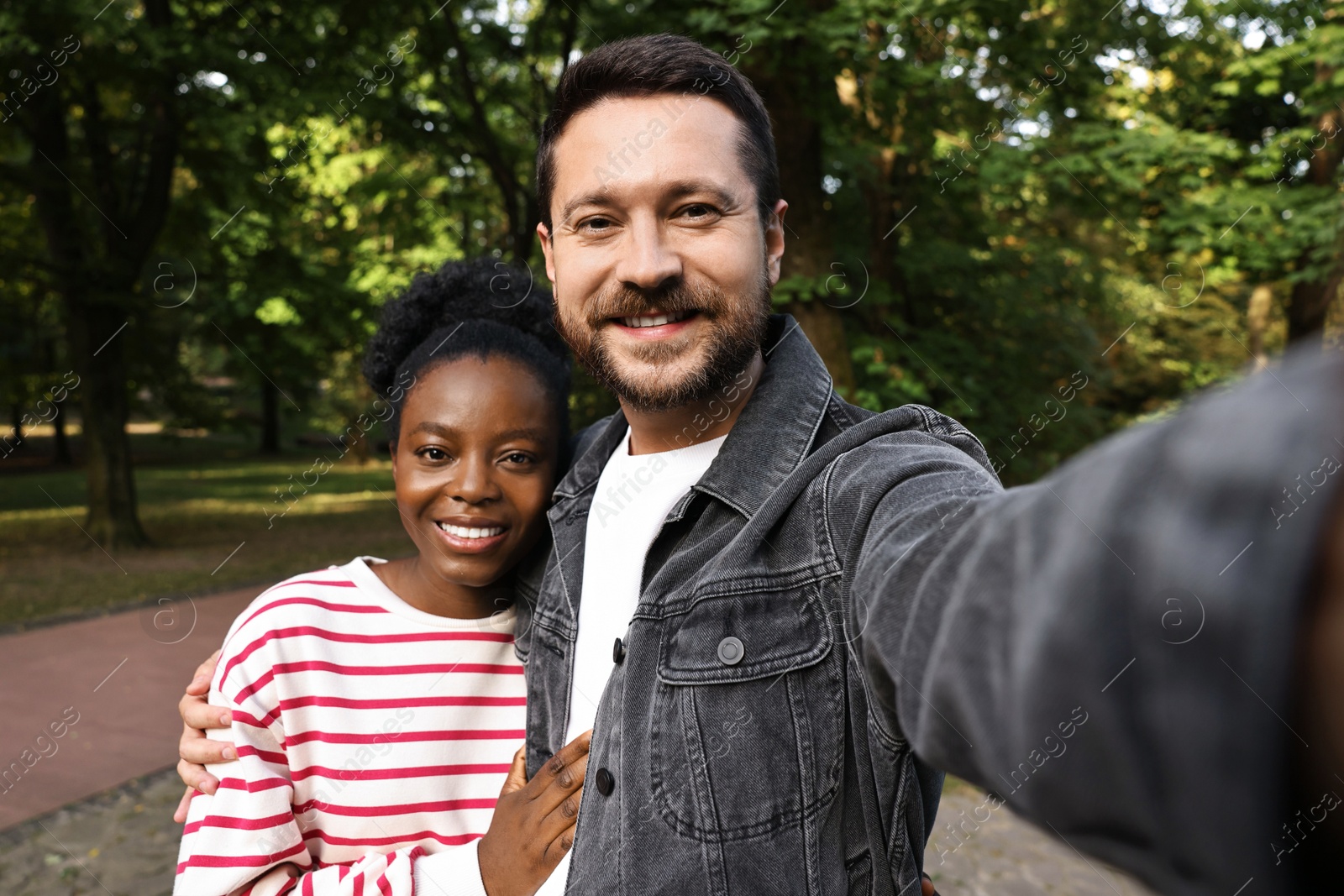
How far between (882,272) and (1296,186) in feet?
11.6

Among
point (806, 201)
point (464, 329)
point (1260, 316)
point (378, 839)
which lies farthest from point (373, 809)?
point (1260, 316)

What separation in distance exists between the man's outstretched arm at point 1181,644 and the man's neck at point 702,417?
1.16 m

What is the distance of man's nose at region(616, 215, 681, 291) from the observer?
177 centimetres

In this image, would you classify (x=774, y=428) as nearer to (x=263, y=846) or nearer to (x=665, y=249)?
(x=665, y=249)

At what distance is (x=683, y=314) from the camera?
1.82m

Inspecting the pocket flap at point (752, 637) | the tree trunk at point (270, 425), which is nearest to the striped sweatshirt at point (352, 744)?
the pocket flap at point (752, 637)

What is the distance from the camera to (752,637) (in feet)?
4.59

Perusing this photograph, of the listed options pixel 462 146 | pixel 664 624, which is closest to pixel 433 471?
pixel 664 624

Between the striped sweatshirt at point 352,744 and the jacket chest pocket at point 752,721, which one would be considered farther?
the striped sweatshirt at point 352,744

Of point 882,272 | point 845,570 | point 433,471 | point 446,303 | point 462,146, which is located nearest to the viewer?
point 845,570

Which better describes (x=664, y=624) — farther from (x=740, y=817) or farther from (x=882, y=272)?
(x=882, y=272)

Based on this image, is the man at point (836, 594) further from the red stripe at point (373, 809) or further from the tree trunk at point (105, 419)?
the tree trunk at point (105, 419)

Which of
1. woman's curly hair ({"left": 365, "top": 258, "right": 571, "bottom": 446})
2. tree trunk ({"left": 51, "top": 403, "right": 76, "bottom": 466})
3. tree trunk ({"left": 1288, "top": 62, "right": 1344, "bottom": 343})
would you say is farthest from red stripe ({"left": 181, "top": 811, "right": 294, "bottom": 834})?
tree trunk ({"left": 51, "top": 403, "right": 76, "bottom": 466})

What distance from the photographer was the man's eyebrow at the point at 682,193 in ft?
5.78
